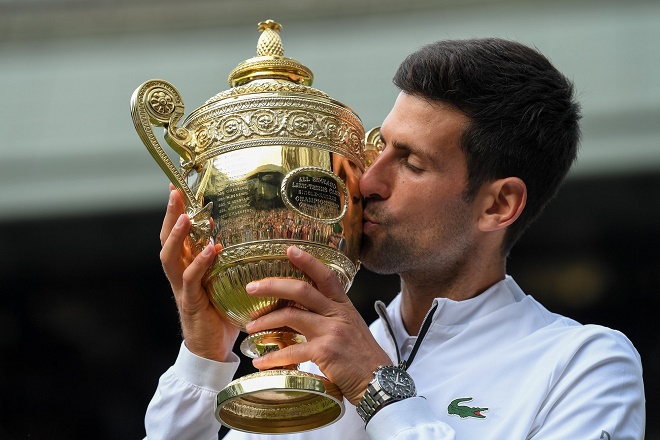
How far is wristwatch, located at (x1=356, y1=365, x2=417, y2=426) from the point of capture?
7.44 feet

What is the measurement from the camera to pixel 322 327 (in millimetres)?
2275

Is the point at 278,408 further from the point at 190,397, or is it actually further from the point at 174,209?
the point at 174,209

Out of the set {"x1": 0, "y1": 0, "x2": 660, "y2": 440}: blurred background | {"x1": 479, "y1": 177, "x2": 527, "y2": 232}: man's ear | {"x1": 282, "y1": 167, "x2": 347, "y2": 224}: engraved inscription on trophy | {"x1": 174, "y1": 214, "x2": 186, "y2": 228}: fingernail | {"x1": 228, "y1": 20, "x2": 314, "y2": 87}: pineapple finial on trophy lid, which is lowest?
{"x1": 0, "y1": 0, "x2": 660, "y2": 440}: blurred background

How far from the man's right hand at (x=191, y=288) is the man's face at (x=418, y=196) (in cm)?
37

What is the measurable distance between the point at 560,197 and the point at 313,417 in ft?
19.5

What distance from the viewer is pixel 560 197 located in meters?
8.04

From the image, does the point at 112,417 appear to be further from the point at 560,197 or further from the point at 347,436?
the point at 347,436

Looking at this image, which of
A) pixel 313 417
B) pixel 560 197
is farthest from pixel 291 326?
pixel 560 197

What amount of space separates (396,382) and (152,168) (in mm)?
6030

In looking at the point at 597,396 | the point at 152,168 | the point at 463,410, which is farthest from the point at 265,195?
the point at 152,168

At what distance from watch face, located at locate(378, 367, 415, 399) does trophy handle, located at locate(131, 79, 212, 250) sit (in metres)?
0.46

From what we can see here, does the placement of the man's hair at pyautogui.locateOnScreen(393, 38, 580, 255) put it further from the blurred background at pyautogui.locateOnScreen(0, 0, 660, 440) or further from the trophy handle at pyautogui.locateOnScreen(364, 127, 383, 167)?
the blurred background at pyautogui.locateOnScreen(0, 0, 660, 440)

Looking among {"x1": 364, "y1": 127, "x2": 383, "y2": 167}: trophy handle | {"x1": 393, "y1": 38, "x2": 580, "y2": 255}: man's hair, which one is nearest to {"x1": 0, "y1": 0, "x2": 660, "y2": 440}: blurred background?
{"x1": 393, "y1": 38, "x2": 580, "y2": 255}: man's hair

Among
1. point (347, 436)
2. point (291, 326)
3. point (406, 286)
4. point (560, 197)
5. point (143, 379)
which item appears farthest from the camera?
point (143, 379)
